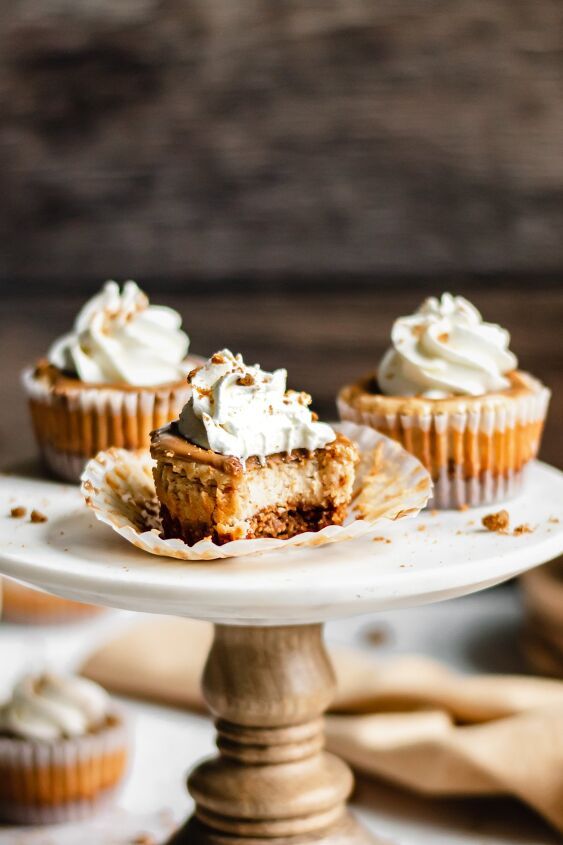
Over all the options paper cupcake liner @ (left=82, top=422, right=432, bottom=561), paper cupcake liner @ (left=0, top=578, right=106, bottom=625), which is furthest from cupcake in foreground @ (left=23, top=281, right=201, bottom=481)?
paper cupcake liner @ (left=0, top=578, right=106, bottom=625)

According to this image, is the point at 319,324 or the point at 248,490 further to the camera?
the point at 319,324

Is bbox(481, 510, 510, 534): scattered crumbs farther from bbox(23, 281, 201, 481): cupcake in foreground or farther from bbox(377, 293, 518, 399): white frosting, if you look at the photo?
bbox(23, 281, 201, 481): cupcake in foreground

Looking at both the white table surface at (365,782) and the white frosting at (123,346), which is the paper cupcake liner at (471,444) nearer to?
the white frosting at (123,346)

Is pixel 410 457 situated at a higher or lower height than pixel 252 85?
lower

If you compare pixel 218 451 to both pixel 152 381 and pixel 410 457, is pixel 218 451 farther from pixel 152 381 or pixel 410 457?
pixel 152 381

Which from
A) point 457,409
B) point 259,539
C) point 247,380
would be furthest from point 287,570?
point 457,409

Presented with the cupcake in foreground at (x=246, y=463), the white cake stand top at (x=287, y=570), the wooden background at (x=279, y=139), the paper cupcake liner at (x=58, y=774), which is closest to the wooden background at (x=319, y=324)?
the wooden background at (x=279, y=139)

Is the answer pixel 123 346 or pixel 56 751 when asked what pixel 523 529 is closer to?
pixel 123 346

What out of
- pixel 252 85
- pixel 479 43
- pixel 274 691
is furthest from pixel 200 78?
pixel 274 691
